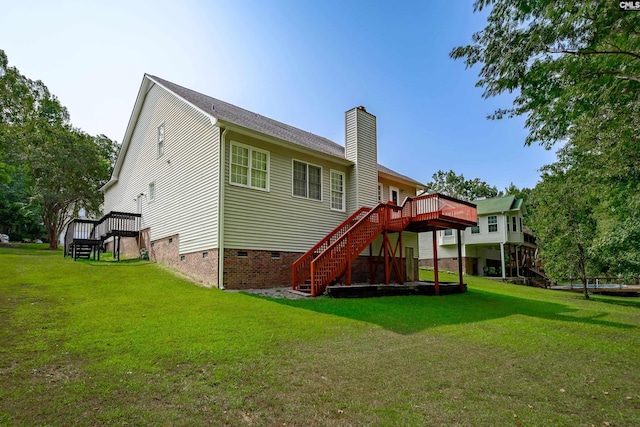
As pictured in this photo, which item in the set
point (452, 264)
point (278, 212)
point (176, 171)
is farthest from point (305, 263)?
point (452, 264)

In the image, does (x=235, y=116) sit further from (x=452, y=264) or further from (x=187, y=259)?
(x=452, y=264)

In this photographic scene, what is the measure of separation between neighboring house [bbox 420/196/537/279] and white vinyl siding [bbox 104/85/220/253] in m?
22.8

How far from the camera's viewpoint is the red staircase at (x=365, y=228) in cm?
1229

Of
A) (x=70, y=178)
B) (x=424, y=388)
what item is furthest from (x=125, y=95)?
(x=424, y=388)

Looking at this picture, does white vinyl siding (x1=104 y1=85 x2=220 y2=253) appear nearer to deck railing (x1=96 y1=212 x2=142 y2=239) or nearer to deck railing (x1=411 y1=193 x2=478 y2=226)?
deck railing (x1=96 y1=212 x2=142 y2=239)

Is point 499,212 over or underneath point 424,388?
over

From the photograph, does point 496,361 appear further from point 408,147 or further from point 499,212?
point 499,212

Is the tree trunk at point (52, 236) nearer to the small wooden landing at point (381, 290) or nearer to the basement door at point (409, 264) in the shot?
the small wooden landing at point (381, 290)

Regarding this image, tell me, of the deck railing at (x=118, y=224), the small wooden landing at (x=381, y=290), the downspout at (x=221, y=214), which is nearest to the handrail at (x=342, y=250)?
the small wooden landing at (x=381, y=290)

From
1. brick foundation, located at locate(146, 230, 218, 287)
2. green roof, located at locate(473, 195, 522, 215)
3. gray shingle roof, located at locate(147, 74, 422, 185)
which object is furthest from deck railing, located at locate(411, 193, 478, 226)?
green roof, located at locate(473, 195, 522, 215)

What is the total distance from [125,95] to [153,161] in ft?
13.3

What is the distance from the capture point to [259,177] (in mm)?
13398

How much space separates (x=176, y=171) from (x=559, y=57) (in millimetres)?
13528

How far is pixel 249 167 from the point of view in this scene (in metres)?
13.1
